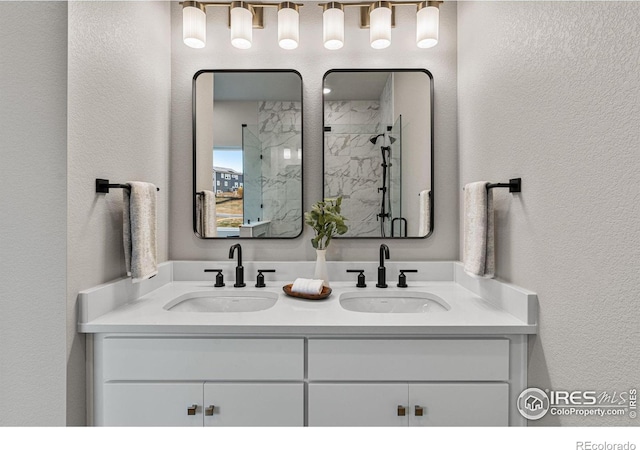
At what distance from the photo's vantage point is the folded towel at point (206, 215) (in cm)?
168

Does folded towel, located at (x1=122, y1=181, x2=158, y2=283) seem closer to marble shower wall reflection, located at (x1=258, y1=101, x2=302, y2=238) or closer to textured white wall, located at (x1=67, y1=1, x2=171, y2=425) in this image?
textured white wall, located at (x1=67, y1=1, x2=171, y2=425)

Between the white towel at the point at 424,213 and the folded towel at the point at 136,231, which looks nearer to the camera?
the folded towel at the point at 136,231

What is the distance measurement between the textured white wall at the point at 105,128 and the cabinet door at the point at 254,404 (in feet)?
1.37

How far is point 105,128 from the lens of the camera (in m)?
1.16

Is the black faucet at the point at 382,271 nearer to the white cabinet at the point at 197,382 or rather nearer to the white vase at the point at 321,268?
the white vase at the point at 321,268

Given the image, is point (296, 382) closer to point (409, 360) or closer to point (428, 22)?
point (409, 360)

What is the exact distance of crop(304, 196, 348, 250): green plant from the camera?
1.52 m

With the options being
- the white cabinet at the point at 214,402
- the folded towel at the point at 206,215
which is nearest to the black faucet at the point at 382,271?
the white cabinet at the point at 214,402

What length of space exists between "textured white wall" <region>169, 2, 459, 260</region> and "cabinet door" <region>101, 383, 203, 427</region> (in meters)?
0.75

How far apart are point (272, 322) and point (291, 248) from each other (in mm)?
668

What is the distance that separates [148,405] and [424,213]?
1405mm

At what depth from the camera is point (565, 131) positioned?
2.93 ft
